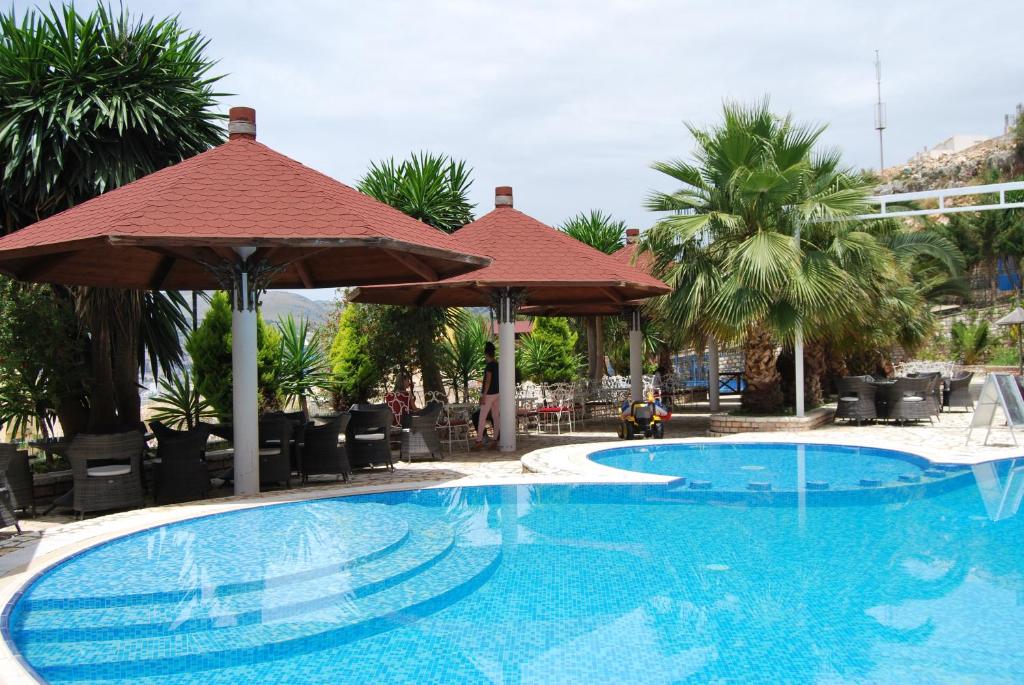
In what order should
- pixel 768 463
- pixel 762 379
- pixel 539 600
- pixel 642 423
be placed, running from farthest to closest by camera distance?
pixel 762 379 < pixel 642 423 < pixel 768 463 < pixel 539 600

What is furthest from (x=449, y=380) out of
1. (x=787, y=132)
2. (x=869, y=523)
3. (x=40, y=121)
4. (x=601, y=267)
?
(x=869, y=523)

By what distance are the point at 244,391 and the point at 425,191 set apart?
28.7 ft

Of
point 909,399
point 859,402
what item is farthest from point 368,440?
point 909,399

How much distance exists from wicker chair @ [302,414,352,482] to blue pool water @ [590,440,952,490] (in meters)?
3.82

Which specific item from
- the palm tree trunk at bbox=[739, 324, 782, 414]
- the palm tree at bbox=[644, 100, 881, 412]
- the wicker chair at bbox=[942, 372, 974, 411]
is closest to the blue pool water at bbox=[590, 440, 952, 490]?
the palm tree at bbox=[644, 100, 881, 412]

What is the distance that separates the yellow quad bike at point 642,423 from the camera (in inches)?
550

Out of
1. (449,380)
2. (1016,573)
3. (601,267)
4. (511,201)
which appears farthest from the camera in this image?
(449,380)

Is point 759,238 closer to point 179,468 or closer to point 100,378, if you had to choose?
point 179,468

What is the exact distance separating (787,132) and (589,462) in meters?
7.98

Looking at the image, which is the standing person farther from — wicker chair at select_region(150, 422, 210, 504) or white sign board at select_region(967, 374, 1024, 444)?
white sign board at select_region(967, 374, 1024, 444)

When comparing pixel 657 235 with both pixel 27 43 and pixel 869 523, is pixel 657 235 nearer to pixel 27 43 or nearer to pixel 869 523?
pixel 869 523

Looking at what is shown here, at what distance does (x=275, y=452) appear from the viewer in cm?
988

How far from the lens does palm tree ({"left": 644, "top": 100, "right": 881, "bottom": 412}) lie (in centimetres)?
1409

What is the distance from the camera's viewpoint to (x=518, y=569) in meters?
6.52
